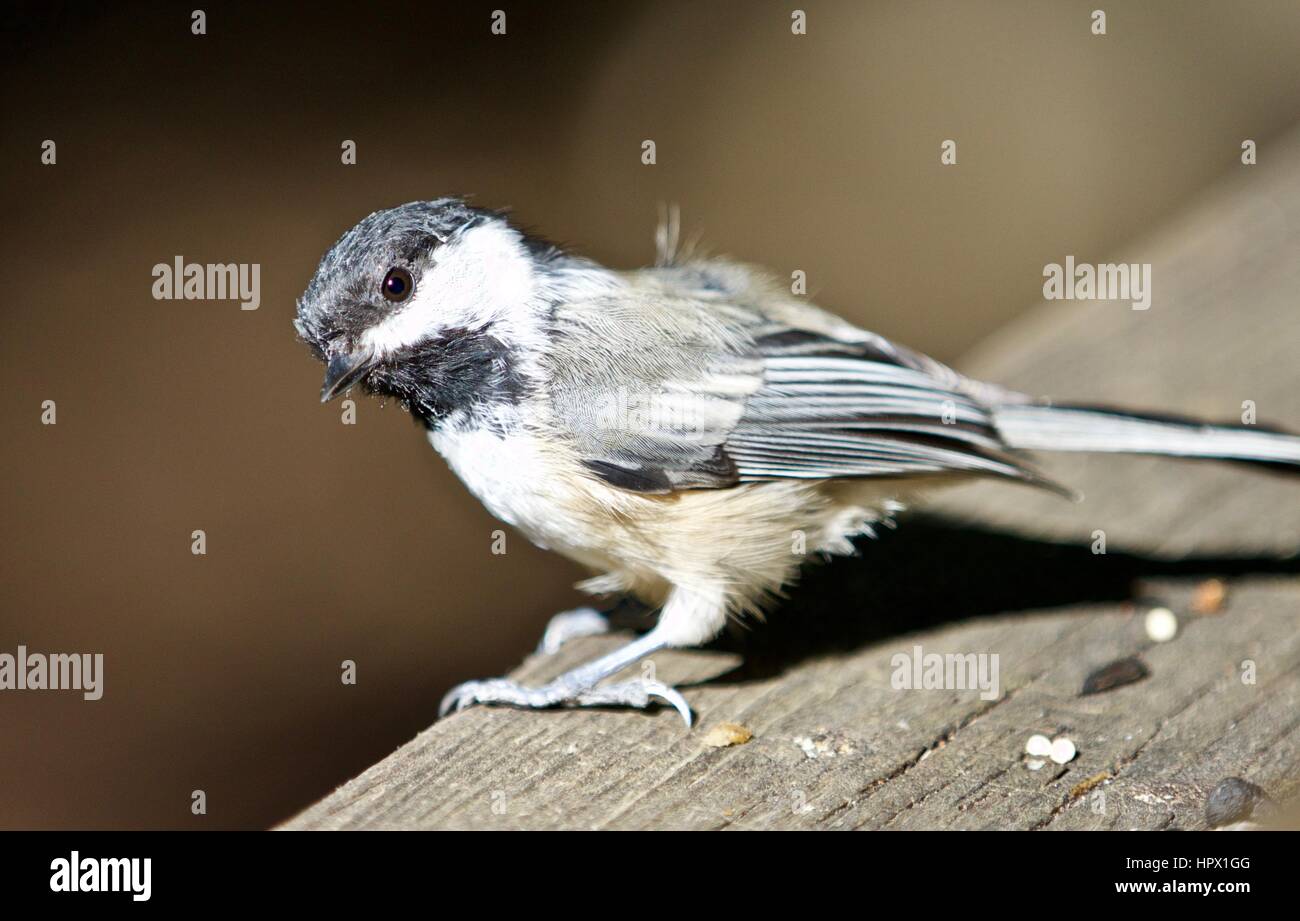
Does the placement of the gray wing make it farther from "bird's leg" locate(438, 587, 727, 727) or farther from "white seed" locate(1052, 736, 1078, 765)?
"white seed" locate(1052, 736, 1078, 765)

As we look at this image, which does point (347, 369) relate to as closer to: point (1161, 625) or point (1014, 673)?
point (1014, 673)

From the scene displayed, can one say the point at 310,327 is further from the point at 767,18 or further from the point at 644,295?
the point at 767,18

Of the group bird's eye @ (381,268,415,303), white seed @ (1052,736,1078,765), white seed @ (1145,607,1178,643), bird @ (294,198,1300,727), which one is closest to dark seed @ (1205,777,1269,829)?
white seed @ (1052,736,1078,765)

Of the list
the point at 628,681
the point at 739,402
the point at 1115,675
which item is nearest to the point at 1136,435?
the point at 1115,675

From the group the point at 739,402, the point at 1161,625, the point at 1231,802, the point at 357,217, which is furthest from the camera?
the point at 357,217

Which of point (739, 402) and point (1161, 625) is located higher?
point (739, 402)

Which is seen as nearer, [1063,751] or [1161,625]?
[1063,751]

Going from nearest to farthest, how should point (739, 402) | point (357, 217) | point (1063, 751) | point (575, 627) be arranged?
point (1063, 751)
point (739, 402)
point (575, 627)
point (357, 217)
